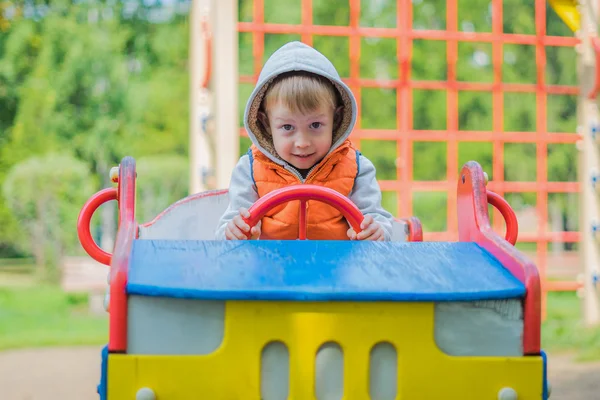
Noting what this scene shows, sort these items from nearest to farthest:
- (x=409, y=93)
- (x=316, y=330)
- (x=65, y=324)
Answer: (x=316, y=330) < (x=409, y=93) < (x=65, y=324)

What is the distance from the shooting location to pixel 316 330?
3.84ft

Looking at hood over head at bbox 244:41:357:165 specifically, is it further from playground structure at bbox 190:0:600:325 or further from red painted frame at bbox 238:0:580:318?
A: red painted frame at bbox 238:0:580:318

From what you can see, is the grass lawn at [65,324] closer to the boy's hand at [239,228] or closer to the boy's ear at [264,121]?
the boy's ear at [264,121]

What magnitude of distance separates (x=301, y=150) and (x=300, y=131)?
5cm

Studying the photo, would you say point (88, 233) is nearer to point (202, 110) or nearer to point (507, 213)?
point (507, 213)

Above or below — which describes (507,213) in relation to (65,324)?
above

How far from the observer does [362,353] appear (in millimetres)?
1186

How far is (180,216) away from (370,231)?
1.84 ft

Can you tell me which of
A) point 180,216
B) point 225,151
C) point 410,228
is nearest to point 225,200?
point 180,216

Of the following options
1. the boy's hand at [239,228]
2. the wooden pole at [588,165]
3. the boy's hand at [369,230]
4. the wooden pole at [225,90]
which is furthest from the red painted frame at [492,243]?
the wooden pole at [588,165]

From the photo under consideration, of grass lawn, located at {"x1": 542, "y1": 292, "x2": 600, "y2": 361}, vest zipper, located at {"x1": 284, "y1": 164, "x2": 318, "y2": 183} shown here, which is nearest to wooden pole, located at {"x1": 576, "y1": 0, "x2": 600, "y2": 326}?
grass lawn, located at {"x1": 542, "y1": 292, "x2": 600, "y2": 361}

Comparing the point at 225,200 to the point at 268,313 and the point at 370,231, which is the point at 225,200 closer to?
the point at 370,231

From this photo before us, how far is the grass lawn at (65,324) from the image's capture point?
5098 mm

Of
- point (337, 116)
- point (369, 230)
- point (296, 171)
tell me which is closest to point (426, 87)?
point (337, 116)
